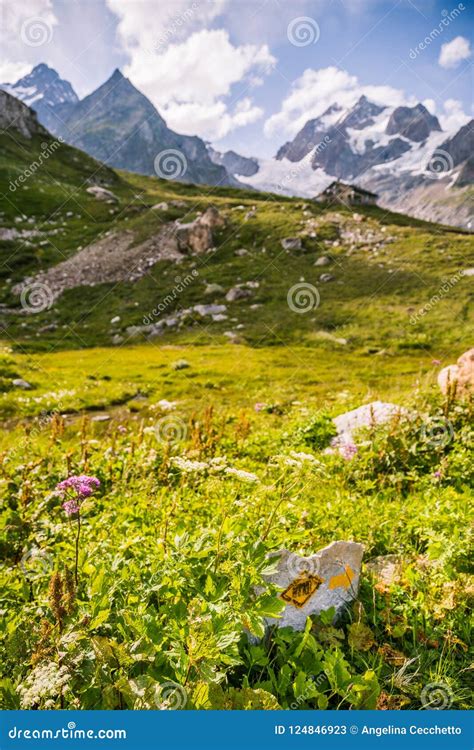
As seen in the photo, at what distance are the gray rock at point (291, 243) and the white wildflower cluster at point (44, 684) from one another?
61.0 m

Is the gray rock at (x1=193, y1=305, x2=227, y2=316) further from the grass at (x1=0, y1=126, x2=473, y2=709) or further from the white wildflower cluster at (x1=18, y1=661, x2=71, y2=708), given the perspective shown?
the white wildflower cluster at (x1=18, y1=661, x2=71, y2=708)

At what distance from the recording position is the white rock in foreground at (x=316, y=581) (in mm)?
4219

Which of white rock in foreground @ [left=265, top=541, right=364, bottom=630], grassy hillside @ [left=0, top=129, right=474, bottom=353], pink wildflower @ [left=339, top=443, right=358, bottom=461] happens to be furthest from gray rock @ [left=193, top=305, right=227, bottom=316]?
white rock in foreground @ [left=265, top=541, right=364, bottom=630]

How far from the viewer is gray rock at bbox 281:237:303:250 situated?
200 ft

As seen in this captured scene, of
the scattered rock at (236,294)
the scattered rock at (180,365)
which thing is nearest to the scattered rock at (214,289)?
the scattered rock at (236,294)

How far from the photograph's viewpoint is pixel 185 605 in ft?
10.7

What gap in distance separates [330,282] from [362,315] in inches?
381

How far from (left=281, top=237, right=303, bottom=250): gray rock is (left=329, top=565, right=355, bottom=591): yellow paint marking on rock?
2337 inches

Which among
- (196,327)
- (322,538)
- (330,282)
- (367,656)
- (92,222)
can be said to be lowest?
(367,656)

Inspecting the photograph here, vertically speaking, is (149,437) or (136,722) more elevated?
(149,437)

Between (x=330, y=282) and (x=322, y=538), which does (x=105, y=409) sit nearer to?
(x=322, y=538)

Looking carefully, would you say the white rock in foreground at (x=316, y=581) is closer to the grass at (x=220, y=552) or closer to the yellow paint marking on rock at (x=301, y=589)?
the yellow paint marking on rock at (x=301, y=589)

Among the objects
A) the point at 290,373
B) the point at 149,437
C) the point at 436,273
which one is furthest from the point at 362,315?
the point at 149,437

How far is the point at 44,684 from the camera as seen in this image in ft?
9.13
